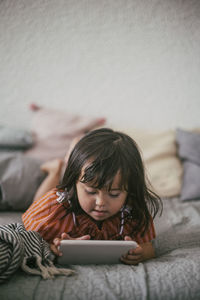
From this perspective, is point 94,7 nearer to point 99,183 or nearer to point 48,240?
point 99,183

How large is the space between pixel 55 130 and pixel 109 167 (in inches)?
29.2

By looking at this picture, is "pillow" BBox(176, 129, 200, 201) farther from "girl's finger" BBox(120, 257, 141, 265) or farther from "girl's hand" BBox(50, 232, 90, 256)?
"girl's hand" BBox(50, 232, 90, 256)

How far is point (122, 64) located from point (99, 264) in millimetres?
951

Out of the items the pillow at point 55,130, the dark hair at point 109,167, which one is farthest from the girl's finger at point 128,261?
the pillow at point 55,130

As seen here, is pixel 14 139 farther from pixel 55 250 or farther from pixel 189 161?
pixel 189 161

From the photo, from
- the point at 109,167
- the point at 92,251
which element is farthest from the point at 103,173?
the point at 92,251

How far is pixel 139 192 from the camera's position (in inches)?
36.7

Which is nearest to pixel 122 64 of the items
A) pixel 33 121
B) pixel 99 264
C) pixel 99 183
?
pixel 33 121

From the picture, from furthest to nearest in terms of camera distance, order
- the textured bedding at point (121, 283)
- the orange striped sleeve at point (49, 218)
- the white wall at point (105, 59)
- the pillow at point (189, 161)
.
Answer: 1. the pillow at point (189, 161)
2. the white wall at point (105, 59)
3. the orange striped sleeve at point (49, 218)
4. the textured bedding at point (121, 283)

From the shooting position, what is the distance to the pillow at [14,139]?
1.42 metres

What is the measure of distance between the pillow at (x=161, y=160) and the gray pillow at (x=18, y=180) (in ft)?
1.69

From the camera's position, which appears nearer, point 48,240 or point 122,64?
point 48,240

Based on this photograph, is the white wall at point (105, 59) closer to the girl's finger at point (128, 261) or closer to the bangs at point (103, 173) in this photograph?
the bangs at point (103, 173)

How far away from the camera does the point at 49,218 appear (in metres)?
0.91
